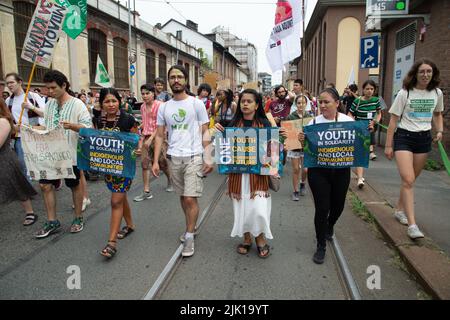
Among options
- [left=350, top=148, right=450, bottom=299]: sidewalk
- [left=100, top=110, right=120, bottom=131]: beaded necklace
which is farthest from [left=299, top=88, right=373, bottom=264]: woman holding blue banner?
[left=100, top=110, right=120, bottom=131]: beaded necklace

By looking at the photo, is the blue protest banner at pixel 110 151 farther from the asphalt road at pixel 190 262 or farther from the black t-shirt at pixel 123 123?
the asphalt road at pixel 190 262

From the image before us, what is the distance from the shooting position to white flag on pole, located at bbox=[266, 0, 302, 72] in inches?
224

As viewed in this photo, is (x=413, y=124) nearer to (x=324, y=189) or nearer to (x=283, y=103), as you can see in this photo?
(x=324, y=189)

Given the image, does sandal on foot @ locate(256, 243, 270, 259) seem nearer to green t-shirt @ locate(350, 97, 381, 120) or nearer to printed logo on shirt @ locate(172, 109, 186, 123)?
printed logo on shirt @ locate(172, 109, 186, 123)

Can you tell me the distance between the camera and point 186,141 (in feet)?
13.0

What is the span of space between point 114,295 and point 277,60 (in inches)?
193

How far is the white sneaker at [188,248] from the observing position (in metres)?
3.89

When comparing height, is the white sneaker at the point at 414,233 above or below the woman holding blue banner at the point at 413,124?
below

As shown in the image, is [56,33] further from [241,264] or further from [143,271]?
[241,264]

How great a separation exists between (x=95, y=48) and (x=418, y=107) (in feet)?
70.1

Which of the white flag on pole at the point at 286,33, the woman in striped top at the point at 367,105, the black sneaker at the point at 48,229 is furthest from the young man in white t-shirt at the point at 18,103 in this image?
the woman in striped top at the point at 367,105

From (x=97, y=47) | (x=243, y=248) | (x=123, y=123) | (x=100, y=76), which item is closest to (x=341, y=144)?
(x=243, y=248)

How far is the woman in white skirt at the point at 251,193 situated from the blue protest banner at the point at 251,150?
0.32 ft
